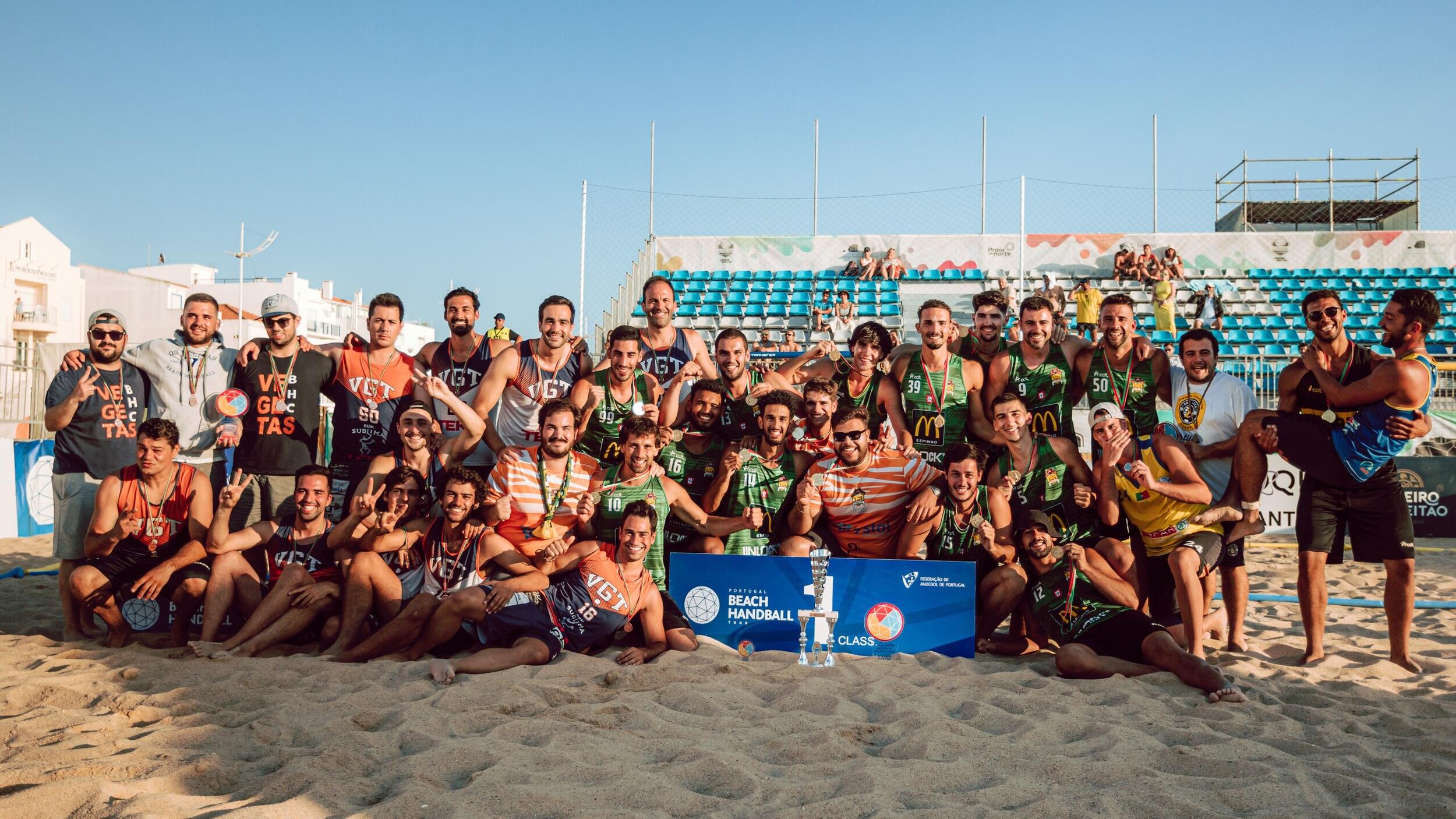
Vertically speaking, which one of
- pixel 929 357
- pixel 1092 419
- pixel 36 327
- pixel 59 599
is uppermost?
pixel 36 327

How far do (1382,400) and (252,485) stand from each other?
19.4 ft

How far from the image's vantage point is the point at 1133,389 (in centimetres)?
548

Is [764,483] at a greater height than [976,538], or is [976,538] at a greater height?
[764,483]

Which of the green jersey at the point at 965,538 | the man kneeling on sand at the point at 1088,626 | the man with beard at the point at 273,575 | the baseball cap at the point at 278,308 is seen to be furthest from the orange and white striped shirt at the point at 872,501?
the baseball cap at the point at 278,308

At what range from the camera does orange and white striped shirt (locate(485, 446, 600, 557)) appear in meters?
4.87

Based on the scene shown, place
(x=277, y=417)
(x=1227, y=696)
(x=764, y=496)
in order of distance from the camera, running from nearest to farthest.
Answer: (x=1227, y=696) < (x=764, y=496) < (x=277, y=417)

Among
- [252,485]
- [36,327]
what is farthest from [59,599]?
[36,327]

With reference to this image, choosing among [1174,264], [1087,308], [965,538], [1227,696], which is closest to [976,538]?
[965,538]

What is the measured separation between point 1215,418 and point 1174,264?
13427 millimetres

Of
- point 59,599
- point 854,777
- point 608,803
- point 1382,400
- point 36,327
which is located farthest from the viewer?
point 36,327

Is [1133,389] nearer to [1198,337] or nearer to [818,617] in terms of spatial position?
[1198,337]

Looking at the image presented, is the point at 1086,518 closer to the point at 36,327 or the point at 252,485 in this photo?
the point at 252,485

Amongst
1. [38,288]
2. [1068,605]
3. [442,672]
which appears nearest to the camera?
[442,672]

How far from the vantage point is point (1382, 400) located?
4.46 m
